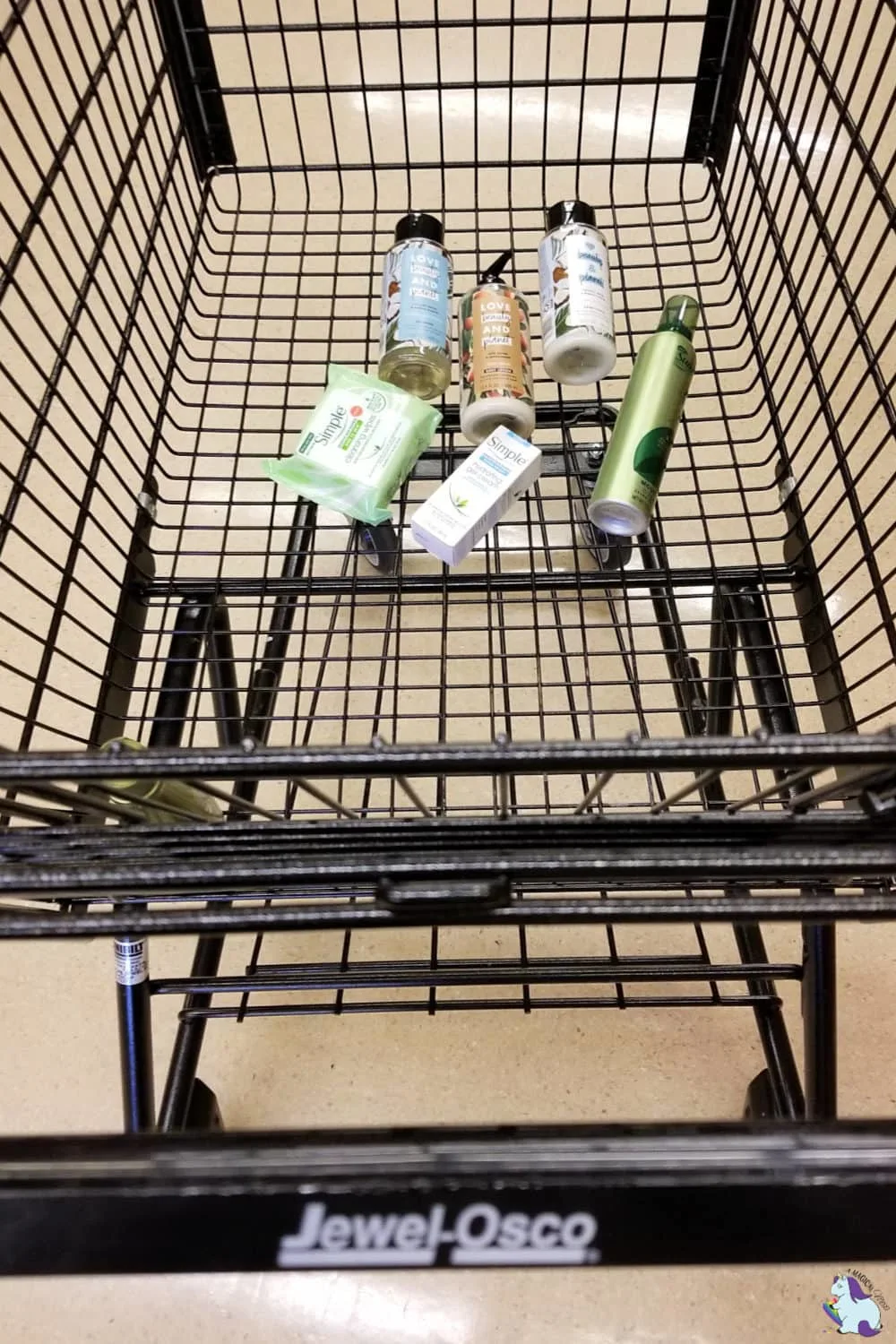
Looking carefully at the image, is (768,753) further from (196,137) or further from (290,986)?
(196,137)

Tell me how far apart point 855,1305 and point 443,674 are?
671mm

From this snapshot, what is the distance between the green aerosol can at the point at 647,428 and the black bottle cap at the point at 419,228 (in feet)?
0.64

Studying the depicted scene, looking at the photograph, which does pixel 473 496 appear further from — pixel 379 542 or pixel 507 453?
pixel 379 542

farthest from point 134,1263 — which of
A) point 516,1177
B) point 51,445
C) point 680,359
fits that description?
point 51,445

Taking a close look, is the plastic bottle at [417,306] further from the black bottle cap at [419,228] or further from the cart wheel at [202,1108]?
the cart wheel at [202,1108]

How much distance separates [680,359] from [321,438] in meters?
0.28

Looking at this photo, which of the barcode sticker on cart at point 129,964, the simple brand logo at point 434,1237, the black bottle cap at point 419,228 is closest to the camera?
the simple brand logo at point 434,1237

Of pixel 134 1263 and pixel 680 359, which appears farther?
pixel 680 359

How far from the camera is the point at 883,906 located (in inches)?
14.8

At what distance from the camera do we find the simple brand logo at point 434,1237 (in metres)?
0.32

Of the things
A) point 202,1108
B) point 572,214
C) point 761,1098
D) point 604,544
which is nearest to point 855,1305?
point 761,1098

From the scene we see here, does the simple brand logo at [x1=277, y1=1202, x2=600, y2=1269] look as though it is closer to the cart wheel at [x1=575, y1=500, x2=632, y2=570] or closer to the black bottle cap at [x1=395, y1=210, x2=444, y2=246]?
the cart wheel at [x1=575, y1=500, x2=632, y2=570]

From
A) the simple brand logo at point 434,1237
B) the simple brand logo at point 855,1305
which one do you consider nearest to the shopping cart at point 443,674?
the simple brand logo at point 434,1237

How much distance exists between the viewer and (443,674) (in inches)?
25.4
